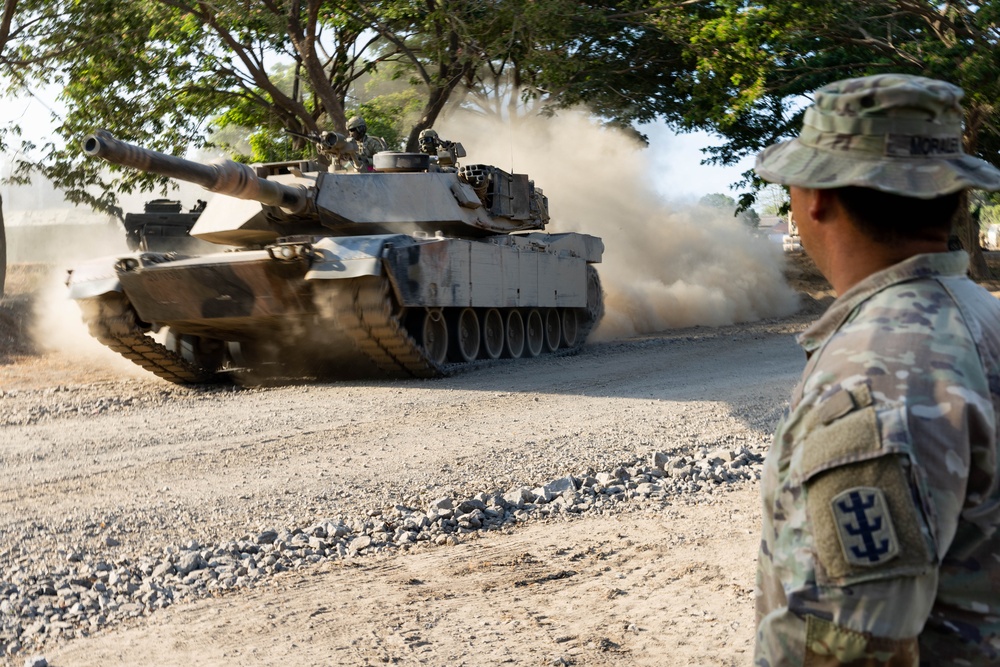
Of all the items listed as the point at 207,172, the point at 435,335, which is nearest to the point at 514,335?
the point at 435,335

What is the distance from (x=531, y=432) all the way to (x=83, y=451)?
3.08 m

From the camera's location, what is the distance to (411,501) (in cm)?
599

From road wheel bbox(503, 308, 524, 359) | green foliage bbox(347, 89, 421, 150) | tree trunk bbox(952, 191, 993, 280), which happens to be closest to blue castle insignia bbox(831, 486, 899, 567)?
road wheel bbox(503, 308, 524, 359)

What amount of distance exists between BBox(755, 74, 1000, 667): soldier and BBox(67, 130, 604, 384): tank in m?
8.13

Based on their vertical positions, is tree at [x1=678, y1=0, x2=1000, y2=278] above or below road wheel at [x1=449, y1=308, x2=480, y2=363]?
above

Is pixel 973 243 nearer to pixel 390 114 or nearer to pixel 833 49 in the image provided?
pixel 833 49

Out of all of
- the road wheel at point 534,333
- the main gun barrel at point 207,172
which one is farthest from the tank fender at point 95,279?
the road wheel at point 534,333

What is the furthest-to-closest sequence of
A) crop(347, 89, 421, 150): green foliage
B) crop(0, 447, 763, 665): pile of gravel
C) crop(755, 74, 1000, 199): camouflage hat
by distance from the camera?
1. crop(347, 89, 421, 150): green foliage
2. crop(0, 447, 763, 665): pile of gravel
3. crop(755, 74, 1000, 199): camouflage hat

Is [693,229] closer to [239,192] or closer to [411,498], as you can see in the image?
[239,192]

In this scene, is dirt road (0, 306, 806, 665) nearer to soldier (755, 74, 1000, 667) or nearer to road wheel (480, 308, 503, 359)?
soldier (755, 74, 1000, 667)

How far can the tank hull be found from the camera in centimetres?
1110

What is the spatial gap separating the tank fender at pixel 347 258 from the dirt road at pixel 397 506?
3.62 feet

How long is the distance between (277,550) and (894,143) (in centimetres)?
384

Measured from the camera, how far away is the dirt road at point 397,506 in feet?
12.6
